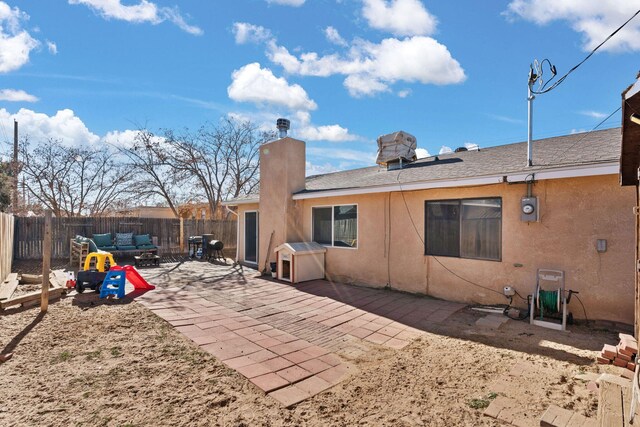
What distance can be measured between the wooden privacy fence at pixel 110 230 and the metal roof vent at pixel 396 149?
8.36 meters

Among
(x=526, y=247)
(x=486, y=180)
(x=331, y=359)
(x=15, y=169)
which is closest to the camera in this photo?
(x=331, y=359)

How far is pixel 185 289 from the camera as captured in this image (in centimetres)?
691

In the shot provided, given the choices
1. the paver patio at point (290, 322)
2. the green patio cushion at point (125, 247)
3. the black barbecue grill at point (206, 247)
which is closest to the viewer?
the paver patio at point (290, 322)

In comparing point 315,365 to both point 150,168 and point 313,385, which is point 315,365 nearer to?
point 313,385

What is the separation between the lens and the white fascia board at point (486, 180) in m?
4.22

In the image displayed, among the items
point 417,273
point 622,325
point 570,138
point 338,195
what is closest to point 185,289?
point 338,195

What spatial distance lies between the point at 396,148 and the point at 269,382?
743 centimetres

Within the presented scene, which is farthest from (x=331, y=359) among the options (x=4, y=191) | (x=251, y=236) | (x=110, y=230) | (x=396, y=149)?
(x=4, y=191)

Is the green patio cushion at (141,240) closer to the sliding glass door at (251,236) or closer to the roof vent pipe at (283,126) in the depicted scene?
the sliding glass door at (251,236)

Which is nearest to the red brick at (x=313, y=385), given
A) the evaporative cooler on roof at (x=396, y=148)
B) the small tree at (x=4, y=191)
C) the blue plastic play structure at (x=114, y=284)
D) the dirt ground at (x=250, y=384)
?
the dirt ground at (x=250, y=384)

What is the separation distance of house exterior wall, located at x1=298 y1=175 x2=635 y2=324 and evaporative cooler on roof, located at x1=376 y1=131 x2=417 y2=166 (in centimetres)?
241

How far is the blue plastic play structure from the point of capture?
6000 millimetres

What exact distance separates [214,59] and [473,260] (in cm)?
911

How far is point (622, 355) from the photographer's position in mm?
3186
